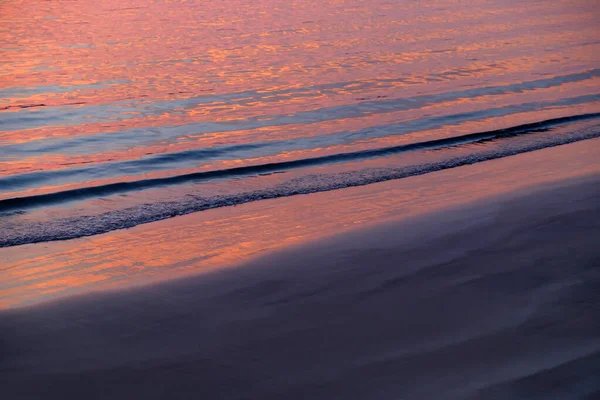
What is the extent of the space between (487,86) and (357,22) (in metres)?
8.68

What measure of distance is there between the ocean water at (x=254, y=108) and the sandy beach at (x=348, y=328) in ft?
5.64

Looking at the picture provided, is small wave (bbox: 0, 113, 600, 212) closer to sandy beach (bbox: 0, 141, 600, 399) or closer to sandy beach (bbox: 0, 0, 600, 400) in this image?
sandy beach (bbox: 0, 0, 600, 400)

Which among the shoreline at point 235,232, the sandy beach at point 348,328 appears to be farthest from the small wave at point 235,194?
the sandy beach at point 348,328

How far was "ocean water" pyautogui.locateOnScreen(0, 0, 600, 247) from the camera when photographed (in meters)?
6.81

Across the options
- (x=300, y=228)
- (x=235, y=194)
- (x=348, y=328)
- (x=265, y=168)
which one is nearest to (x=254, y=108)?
(x=265, y=168)

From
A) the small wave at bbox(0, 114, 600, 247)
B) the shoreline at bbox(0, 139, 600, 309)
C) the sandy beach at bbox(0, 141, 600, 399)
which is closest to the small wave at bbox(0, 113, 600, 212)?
the small wave at bbox(0, 114, 600, 247)

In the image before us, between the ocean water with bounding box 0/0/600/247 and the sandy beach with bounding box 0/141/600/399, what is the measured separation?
5.64ft

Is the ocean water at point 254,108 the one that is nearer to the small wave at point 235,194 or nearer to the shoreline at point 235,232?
the small wave at point 235,194

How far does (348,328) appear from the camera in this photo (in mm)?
3744

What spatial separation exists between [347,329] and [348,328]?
0.04ft

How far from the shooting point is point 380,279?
4414 mm

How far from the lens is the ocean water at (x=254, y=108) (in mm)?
6809

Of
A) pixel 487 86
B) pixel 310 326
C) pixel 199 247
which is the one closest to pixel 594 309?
pixel 310 326

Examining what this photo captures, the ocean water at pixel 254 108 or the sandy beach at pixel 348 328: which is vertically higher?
the ocean water at pixel 254 108
